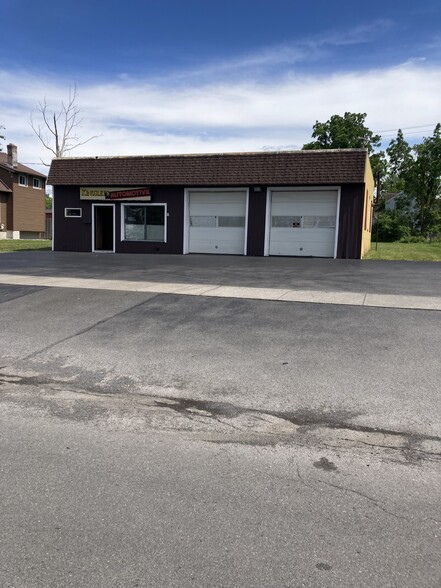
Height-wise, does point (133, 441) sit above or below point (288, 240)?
below

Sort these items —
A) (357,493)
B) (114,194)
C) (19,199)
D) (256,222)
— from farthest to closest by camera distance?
(19,199)
(114,194)
(256,222)
(357,493)

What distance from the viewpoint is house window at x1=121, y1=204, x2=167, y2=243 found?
23406mm

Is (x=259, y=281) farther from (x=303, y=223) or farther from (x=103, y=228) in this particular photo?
(x=103, y=228)

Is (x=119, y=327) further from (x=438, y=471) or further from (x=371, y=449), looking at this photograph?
(x=438, y=471)

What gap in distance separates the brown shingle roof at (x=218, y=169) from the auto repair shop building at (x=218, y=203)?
0.04m

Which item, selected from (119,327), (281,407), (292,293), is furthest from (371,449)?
(292,293)

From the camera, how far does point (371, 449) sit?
3816 millimetres

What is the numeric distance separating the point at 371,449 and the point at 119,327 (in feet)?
15.4

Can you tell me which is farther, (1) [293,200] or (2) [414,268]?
(1) [293,200]

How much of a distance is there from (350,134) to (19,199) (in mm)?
33772

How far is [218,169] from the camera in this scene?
2186 centimetres

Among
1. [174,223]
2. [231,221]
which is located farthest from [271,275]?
[174,223]

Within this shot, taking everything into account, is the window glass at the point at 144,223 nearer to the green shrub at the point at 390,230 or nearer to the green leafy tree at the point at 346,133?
the green shrub at the point at 390,230

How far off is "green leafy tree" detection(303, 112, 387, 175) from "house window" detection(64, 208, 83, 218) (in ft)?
114
